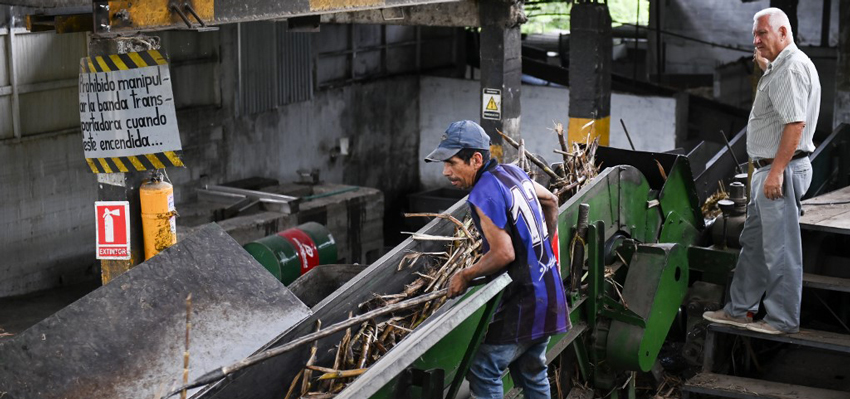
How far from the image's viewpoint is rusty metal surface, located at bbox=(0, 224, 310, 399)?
17.1 feet

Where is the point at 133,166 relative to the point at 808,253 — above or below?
above

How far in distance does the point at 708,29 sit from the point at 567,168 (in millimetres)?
13746

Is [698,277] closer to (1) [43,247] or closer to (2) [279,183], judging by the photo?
(1) [43,247]

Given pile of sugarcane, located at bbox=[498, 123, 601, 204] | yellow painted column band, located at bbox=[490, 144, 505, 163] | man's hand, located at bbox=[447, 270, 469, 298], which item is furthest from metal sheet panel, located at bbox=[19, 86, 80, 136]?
man's hand, located at bbox=[447, 270, 469, 298]

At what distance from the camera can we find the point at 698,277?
25.3 feet

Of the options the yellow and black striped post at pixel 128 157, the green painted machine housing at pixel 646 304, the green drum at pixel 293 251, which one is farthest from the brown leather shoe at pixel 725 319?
the green drum at pixel 293 251

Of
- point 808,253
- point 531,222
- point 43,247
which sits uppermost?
point 531,222

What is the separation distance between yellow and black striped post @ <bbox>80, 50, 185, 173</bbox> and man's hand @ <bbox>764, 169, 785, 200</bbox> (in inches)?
140

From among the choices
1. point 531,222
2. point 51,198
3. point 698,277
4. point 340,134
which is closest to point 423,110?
point 340,134

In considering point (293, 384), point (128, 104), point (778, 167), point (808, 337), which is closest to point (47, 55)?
point (128, 104)

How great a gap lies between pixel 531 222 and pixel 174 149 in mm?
2720

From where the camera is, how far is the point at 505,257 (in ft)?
16.5

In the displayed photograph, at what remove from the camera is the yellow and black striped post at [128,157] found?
6754 mm

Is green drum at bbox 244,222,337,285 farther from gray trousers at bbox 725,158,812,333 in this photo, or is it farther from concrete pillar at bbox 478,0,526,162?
gray trousers at bbox 725,158,812,333
